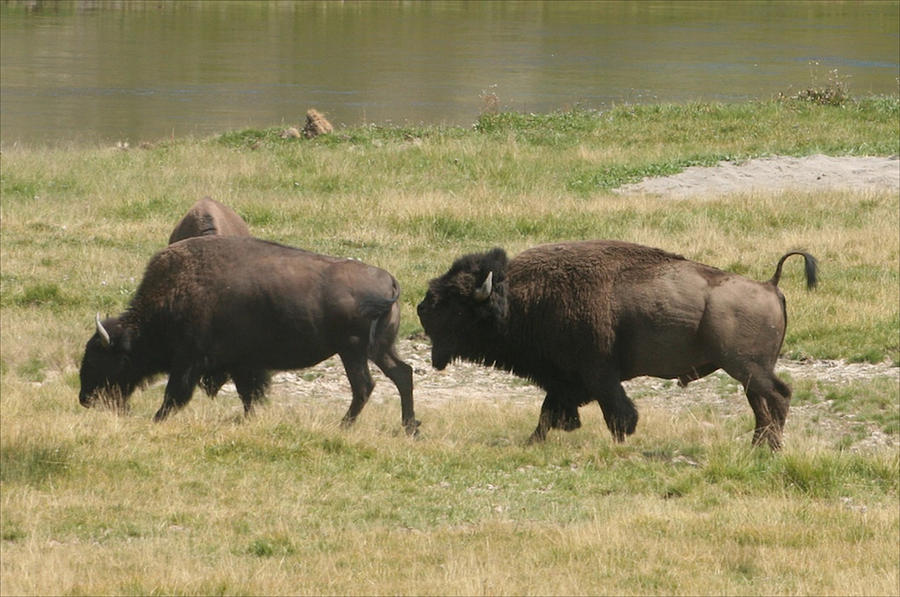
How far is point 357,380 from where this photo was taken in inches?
451

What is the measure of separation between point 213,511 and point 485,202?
12.9 metres

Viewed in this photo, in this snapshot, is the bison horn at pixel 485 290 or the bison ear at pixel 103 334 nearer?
the bison horn at pixel 485 290

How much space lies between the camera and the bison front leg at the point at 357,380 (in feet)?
37.6

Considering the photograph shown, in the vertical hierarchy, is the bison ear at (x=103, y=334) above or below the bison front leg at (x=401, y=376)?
above

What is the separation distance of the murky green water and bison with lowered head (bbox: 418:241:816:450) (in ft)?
81.0

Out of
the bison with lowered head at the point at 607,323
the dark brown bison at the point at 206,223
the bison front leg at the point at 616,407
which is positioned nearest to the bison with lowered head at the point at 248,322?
the bison with lowered head at the point at 607,323

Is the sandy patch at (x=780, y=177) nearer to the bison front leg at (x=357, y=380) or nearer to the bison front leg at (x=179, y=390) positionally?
the bison front leg at (x=357, y=380)

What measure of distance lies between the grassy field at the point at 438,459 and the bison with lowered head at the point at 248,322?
1.34 ft

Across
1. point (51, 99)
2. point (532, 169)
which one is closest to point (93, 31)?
point (51, 99)

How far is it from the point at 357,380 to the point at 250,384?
106 centimetres

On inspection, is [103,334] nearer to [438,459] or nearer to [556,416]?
[438,459]

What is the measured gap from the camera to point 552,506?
362 inches

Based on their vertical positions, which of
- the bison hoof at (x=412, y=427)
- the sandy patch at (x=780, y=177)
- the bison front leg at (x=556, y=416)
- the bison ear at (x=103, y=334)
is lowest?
the bison hoof at (x=412, y=427)

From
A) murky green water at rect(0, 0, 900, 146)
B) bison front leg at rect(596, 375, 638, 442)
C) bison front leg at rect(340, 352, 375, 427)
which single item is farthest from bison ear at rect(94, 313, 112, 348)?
murky green water at rect(0, 0, 900, 146)
